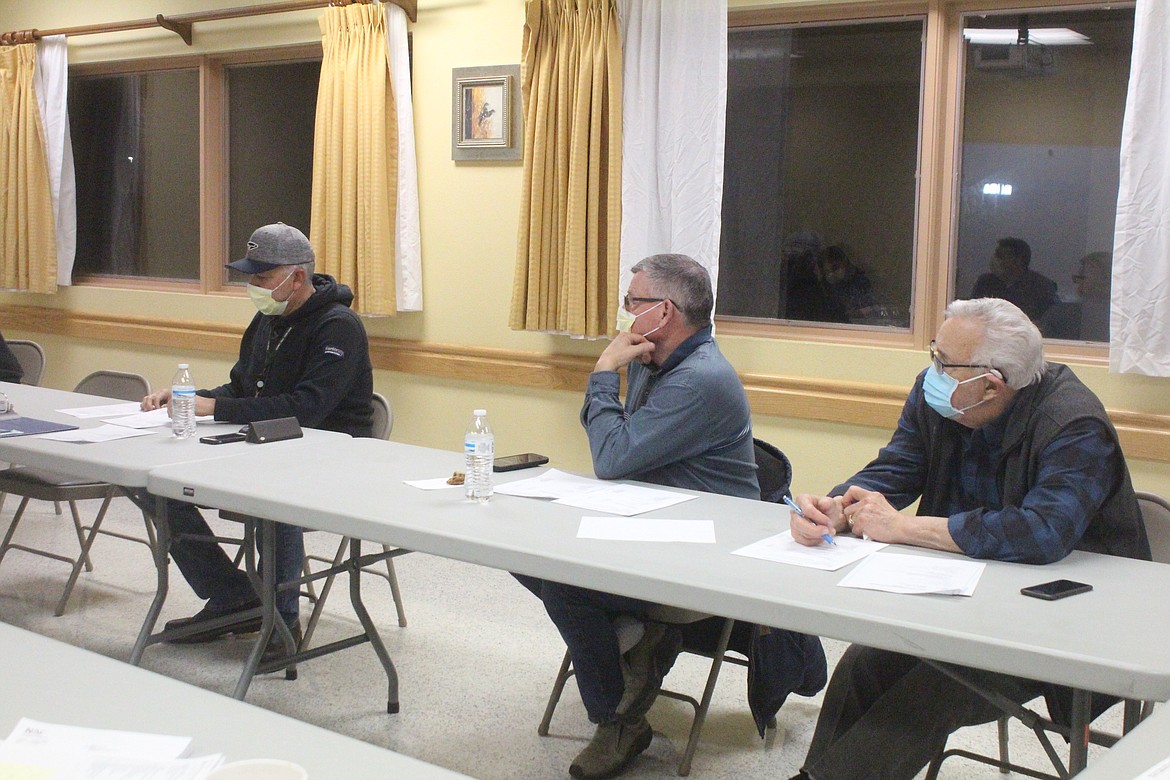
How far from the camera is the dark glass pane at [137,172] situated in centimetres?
584

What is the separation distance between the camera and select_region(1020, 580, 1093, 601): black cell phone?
174 centimetres

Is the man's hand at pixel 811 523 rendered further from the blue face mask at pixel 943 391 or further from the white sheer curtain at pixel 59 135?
the white sheer curtain at pixel 59 135

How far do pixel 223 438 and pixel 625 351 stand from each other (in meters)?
1.15

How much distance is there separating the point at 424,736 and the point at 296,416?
1.06m

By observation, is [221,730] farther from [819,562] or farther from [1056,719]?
[1056,719]

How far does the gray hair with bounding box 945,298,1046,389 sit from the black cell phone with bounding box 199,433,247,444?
6.33 ft

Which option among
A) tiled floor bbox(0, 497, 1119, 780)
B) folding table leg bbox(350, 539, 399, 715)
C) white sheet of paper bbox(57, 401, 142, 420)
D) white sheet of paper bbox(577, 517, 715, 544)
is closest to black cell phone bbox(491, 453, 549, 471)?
folding table leg bbox(350, 539, 399, 715)

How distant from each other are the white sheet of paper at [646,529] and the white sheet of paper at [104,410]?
187cm

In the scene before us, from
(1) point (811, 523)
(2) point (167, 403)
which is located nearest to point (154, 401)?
(2) point (167, 403)

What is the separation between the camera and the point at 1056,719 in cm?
198

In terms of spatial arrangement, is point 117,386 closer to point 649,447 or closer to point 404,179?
point 404,179

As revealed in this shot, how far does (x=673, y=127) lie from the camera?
4059 mm

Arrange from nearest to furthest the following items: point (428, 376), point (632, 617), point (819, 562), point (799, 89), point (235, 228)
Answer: point (819, 562) < point (632, 617) < point (799, 89) < point (428, 376) < point (235, 228)

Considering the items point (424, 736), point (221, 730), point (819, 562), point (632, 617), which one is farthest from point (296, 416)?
point (221, 730)
